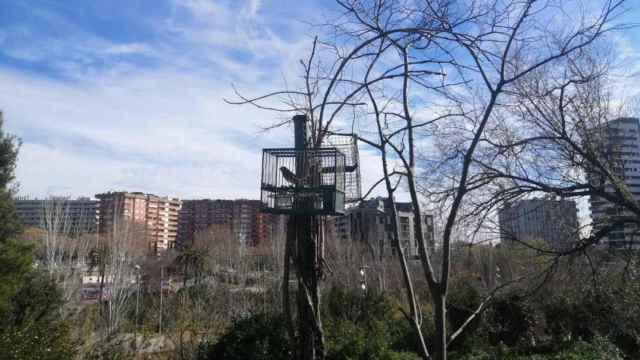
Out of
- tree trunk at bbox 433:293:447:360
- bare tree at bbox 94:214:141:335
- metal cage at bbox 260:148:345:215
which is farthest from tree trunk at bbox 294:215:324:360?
bare tree at bbox 94:214:141:335

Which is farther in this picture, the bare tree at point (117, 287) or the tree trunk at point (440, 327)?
the bare tree at point (117, 287)

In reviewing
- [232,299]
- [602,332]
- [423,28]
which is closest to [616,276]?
[602,332]

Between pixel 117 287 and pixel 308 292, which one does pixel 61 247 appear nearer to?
pixel 117 287

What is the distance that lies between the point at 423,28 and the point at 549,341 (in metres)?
10.2

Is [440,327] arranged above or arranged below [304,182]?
below

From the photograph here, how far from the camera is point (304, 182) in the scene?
468 cm

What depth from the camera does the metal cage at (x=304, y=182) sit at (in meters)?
4.58

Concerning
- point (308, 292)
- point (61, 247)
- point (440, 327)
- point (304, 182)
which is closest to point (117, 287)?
point (61, 247)

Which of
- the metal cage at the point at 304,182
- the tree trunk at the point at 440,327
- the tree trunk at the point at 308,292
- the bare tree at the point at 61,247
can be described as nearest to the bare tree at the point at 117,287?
the bare tree at the point at 61,247

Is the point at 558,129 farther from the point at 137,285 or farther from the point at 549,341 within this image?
the point at 137,285

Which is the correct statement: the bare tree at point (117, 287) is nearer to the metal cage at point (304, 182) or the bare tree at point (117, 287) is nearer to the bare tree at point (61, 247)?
the bare tree at point (61, 247)

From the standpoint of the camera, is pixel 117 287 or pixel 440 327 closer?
pixel 440 327

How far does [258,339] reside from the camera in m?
6.86

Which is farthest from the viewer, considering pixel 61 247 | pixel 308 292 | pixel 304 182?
pixel 61 247
